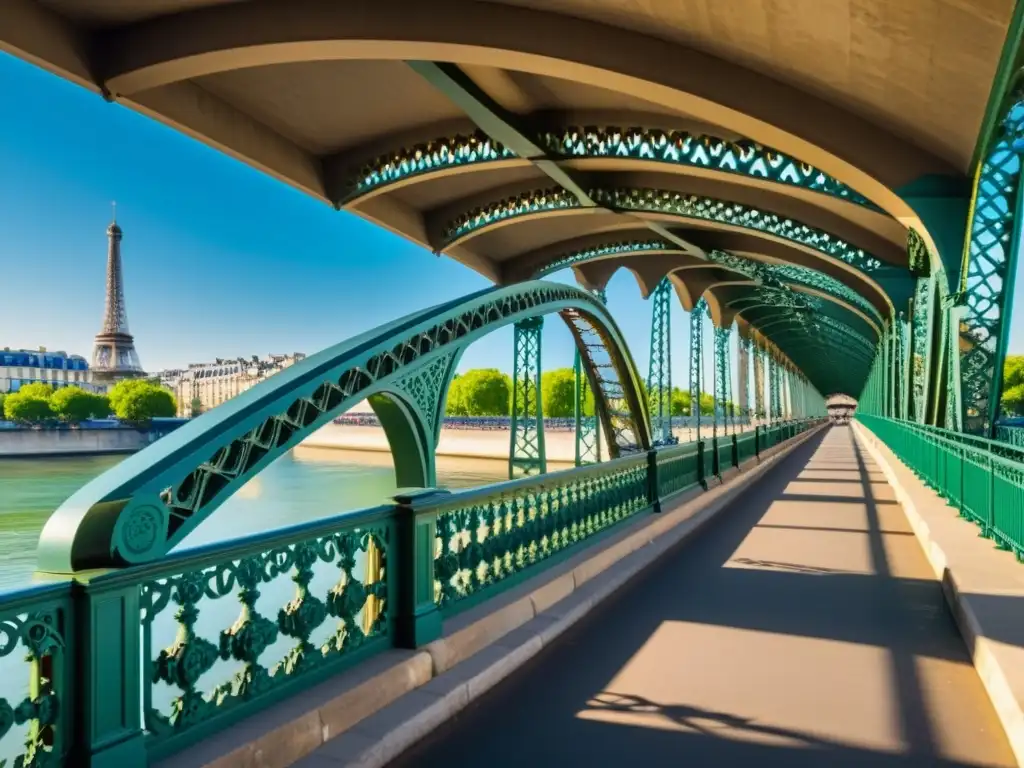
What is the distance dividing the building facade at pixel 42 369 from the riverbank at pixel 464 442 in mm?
64951

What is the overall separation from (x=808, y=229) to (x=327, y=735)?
19.0 m

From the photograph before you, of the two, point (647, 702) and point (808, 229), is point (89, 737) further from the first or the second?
point (808, 229)

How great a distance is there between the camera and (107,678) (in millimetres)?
2727

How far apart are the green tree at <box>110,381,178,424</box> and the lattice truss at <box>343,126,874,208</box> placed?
233ft

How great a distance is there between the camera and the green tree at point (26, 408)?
86.4 m

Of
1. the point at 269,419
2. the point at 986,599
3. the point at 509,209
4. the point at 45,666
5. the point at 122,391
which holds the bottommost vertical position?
the point at 986,599

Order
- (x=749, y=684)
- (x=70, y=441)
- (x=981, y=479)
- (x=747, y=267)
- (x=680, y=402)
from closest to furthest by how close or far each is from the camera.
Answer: (x=749, y=684)
(x=981, y=479)
(x=747, y=267)
(x=70, y=441)
(x=680, y=402)

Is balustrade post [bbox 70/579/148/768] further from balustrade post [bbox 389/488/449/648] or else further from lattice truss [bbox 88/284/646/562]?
balustrade post [bbox 389/488/449/648]

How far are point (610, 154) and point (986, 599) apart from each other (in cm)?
1182

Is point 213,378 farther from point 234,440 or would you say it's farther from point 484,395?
point 234,440

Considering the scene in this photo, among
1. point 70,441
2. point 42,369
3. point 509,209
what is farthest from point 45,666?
point 42,369

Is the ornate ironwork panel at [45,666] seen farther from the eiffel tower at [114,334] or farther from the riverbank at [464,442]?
the eiffel tower at [114,334]

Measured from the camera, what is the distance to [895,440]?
872 inches

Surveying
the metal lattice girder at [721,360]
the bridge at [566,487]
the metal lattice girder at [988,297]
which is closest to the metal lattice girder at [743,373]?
the metal lattice girder at [721,360]
